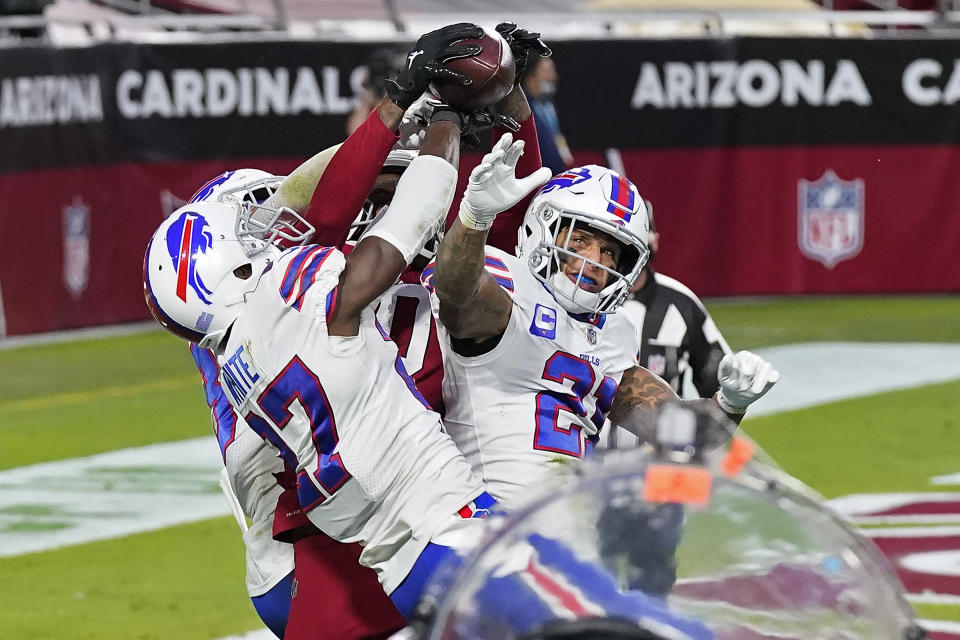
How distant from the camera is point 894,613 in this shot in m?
2.28

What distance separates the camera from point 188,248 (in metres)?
3.61

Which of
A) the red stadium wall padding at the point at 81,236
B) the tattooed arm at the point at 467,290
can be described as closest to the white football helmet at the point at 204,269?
the tattooed arm at the point at 467,290

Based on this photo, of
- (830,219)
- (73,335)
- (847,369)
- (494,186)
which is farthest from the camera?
(830,219)

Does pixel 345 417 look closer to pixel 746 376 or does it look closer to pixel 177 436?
pixel 746 376

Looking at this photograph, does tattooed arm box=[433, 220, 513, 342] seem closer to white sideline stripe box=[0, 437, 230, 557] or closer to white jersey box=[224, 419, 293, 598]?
white jersey box=[224, 419, 293, 598]

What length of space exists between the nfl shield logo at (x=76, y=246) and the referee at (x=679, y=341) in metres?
7.61

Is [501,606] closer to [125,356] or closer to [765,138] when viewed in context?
[125,356]

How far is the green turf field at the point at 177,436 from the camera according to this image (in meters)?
6.33

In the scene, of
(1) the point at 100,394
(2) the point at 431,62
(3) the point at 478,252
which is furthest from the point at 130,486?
(3) the point at 478,252

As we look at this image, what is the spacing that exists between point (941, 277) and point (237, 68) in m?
6.08

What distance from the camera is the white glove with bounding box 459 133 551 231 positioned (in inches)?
130

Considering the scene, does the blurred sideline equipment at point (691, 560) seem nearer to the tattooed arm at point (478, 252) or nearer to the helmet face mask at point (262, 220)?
the tattooed arm at point (478, 252)

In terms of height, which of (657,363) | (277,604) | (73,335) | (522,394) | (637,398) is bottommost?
(73,335)

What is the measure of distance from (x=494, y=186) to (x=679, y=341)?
2.54m
